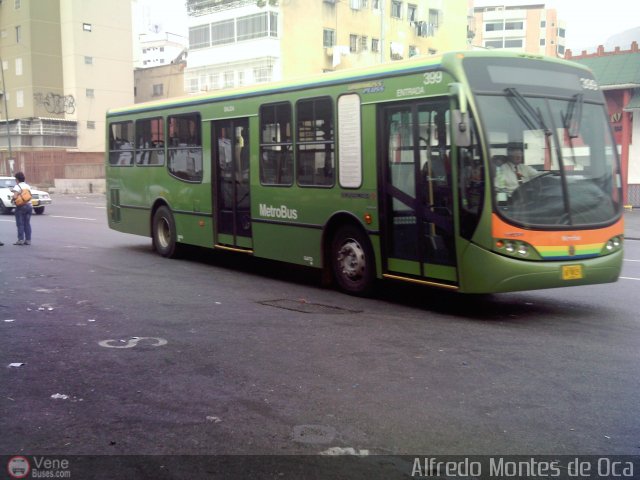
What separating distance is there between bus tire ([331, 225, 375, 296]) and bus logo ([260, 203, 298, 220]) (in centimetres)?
90

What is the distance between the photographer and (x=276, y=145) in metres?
11.8

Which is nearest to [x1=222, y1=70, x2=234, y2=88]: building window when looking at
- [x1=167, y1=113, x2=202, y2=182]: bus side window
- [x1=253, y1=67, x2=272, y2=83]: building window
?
[x1=253, y1=67, x2=272, y2=83]: building window

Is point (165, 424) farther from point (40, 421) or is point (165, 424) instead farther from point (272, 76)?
point (272, 76)

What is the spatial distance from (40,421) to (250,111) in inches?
311

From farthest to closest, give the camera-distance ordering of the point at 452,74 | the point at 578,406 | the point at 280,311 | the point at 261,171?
the point at 261,171
the point at 280,311
the point at 452,74
the point at 578,406

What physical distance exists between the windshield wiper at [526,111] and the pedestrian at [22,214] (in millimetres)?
11527

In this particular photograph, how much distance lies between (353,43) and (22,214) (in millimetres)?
47063

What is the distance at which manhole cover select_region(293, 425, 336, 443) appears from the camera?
4.89 m

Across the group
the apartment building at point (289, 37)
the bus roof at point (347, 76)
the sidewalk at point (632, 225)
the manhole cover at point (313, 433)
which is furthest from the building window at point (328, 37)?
the manhole cover at point (313, 433)

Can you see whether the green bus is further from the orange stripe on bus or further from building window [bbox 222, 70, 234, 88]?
building window [bbox 222, 70, 234, 88]

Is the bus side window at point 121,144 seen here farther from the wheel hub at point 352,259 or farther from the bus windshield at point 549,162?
the bus windshield at point 549,162

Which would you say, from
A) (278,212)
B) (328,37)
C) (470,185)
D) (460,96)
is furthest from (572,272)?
(328,37)

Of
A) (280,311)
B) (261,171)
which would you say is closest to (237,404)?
(280,311)

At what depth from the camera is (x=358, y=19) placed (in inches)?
2371
